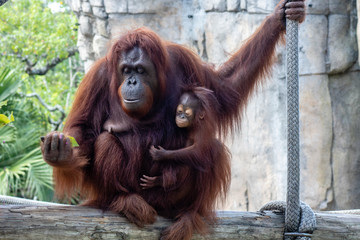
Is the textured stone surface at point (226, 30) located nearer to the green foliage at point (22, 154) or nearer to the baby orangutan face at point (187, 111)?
the green foliage at point (22, 154)

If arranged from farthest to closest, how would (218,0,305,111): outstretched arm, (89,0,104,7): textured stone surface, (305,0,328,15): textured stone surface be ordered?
(89,0,104,7): textured stone surface < (305,0,328,15): textured stone surface < (218,0,305,111): outstretched arm

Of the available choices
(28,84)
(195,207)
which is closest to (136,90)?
(195,207)

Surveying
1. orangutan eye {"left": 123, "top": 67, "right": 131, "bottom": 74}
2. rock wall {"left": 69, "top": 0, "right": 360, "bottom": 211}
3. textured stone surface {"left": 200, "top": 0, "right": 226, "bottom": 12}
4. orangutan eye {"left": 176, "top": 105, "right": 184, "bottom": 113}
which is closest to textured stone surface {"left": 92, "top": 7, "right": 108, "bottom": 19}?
rock wall {"left": 69, "top": 0, "right": 360, "bottom": 211}

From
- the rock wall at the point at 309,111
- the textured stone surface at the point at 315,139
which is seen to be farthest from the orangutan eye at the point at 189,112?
the textured stone surface at the point at 315,139

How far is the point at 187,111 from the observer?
2781 millimetres

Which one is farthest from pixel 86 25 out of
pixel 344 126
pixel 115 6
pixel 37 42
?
pixel 344 126

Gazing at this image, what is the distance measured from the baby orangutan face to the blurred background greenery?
4103mm

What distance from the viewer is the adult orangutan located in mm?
2711

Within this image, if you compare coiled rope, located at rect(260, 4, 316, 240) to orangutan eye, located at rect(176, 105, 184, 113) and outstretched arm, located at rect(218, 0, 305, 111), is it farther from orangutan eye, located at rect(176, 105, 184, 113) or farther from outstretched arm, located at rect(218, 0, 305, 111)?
orangutan eye, located at rect(176, 105, 184, 113)

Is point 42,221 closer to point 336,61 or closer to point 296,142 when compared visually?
point 296,142

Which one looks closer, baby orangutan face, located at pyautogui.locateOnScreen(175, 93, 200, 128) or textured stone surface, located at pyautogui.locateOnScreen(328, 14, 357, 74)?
baby orangutan face, located at pyautogui.locateOnScreen(175, 93, 200, 128)

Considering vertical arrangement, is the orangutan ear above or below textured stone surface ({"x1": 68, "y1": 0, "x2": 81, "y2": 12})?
→ below

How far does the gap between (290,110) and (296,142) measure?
0.53 ft

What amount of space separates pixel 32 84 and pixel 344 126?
6.22 meters
